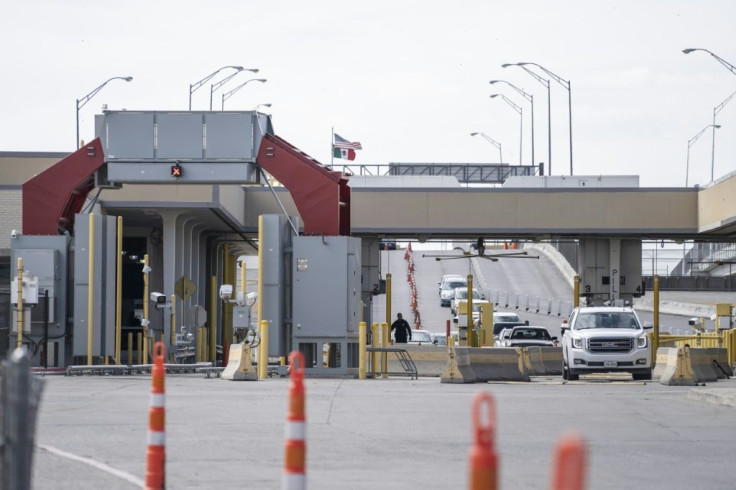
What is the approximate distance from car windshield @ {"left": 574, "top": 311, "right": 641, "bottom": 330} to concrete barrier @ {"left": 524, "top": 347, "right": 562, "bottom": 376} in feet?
9.79

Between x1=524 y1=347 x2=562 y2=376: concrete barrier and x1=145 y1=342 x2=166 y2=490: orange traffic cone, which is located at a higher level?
x1=145 y1=342 x2=166 y2=490: orange traffic cone

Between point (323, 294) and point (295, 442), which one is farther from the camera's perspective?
point (323, 294)

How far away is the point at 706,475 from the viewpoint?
1299 cm

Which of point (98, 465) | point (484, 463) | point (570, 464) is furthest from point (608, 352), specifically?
point (570, 464)

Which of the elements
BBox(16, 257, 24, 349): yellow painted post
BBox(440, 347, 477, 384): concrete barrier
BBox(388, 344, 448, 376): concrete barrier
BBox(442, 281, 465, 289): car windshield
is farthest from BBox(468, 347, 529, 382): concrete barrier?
BBox(442, 281, 465, 289): car windshield

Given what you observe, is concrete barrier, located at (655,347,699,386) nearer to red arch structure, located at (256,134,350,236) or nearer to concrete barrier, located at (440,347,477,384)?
concrete barrier, located at (440,347,477,384)

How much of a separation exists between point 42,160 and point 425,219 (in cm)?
1297

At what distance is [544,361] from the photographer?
37562mm

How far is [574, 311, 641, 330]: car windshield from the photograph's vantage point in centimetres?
3353

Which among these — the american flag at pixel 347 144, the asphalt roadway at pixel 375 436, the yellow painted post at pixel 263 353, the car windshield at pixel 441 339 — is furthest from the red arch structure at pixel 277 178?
the american flag at pixel 347 144

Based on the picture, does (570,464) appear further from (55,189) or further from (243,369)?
(55,189)

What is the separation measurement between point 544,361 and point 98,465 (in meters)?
25.8

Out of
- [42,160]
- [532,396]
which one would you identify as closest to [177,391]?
[532,396]

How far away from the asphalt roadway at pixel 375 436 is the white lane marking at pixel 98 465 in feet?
0.06
